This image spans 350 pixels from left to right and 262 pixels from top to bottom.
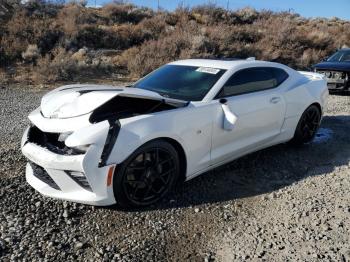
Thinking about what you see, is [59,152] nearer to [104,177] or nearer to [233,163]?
[104,177]

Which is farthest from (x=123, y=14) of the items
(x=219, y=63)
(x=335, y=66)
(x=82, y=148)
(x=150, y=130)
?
(x=82, y=148)

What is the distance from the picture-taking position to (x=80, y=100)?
4.16m

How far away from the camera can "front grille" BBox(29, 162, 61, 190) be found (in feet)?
13.1

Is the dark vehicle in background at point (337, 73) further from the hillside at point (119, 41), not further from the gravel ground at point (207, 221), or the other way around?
the gravel ground at point (207, 221)

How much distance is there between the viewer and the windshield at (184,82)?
476 cm

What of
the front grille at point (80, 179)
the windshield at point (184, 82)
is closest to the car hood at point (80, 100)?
the windshield at point (184, 82)

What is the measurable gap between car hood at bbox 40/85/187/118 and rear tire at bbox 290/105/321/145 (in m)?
2.40

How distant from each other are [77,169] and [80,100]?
834 mm

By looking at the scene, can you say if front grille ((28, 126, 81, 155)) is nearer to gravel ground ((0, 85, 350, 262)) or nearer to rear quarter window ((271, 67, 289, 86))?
gravel ground ((0, 85, 350, 262))

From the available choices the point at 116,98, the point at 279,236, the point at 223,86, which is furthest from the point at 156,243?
the point at 223,86

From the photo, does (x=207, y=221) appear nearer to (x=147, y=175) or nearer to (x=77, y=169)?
(x=147, y=175)

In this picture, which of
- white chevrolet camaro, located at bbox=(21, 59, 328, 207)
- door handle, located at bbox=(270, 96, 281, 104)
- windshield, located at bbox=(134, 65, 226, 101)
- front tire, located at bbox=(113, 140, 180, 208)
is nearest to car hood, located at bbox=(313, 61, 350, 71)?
white chevrolet camaro, located at bbox=(21, 59, 328, 207)

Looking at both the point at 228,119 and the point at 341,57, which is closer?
the point at 228,119

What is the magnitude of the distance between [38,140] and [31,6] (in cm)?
1802
